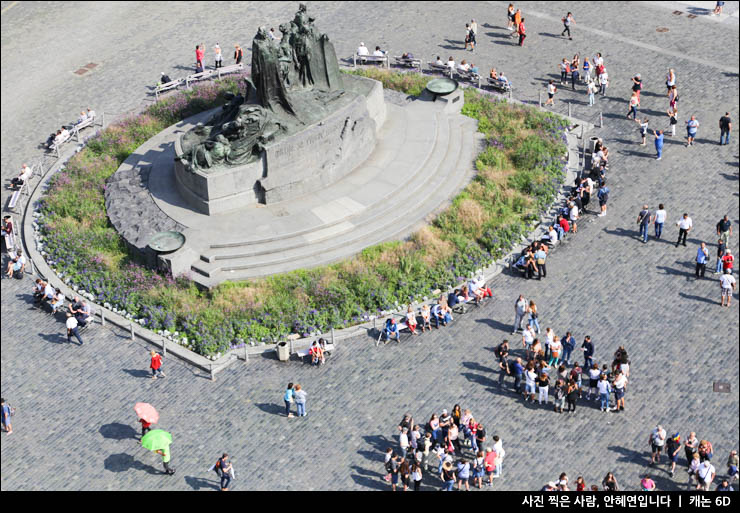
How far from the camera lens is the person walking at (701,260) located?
36.0 meters

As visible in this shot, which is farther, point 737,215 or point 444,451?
point 737,215

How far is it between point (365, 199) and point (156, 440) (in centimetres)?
1477

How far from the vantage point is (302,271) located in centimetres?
3616

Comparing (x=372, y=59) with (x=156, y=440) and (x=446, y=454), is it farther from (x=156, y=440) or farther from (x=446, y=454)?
(x=156, y=440)

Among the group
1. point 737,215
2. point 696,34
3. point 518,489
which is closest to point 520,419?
point 518,489

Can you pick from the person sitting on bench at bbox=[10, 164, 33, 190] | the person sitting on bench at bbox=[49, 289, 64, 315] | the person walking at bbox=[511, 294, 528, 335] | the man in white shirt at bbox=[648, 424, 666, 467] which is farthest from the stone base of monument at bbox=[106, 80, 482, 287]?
the man in white shirt at bbox=[648, 424, 666, 467]

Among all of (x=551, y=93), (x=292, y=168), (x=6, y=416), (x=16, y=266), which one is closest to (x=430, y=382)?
(x=292, y=168)

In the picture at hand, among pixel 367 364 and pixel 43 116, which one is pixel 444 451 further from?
pixel 43 116

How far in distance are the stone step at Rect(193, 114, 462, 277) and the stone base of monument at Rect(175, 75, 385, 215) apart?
2014mm

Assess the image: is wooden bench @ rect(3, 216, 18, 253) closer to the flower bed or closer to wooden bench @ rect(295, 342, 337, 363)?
the flower bed

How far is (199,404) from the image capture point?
1243 inches

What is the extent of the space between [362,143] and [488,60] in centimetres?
1276

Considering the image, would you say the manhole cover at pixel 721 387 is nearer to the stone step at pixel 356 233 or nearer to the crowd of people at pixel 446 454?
the crowd of people at pixel 446 454

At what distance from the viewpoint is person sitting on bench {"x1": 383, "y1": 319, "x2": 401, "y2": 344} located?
3356 cm
